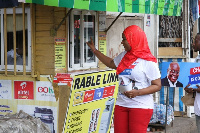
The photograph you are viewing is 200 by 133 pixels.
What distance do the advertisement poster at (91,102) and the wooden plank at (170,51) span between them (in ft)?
13.3

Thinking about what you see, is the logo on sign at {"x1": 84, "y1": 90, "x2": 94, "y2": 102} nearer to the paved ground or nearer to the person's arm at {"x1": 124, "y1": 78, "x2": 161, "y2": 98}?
the person's arm at {"x1": 124, "y1": 78, "x2": 161, "y2": 98}

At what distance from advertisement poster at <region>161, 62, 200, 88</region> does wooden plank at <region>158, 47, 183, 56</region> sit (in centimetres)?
272

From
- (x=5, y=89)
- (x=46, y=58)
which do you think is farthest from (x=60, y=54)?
(x=5, y=89)

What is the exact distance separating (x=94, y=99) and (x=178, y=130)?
3.52 metres

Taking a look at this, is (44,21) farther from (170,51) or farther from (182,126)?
(170,51)

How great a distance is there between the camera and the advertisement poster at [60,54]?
6.21 meters

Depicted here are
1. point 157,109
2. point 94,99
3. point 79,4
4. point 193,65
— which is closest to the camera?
point 79,4

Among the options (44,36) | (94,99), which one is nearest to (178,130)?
(94,99)

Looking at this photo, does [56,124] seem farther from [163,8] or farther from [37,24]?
[163,8]

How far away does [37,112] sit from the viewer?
6242mm

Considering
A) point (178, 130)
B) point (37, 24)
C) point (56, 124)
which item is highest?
point (37, 24)

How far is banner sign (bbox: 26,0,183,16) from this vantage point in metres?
5.27

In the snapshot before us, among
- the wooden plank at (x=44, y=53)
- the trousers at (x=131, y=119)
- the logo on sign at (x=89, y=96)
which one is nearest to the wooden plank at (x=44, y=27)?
the wooden plank at (x=44, y=53)

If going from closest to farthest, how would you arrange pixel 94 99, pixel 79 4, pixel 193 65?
1. pixel 79 4
2. pixel 94 99
3. pixel 193 65
